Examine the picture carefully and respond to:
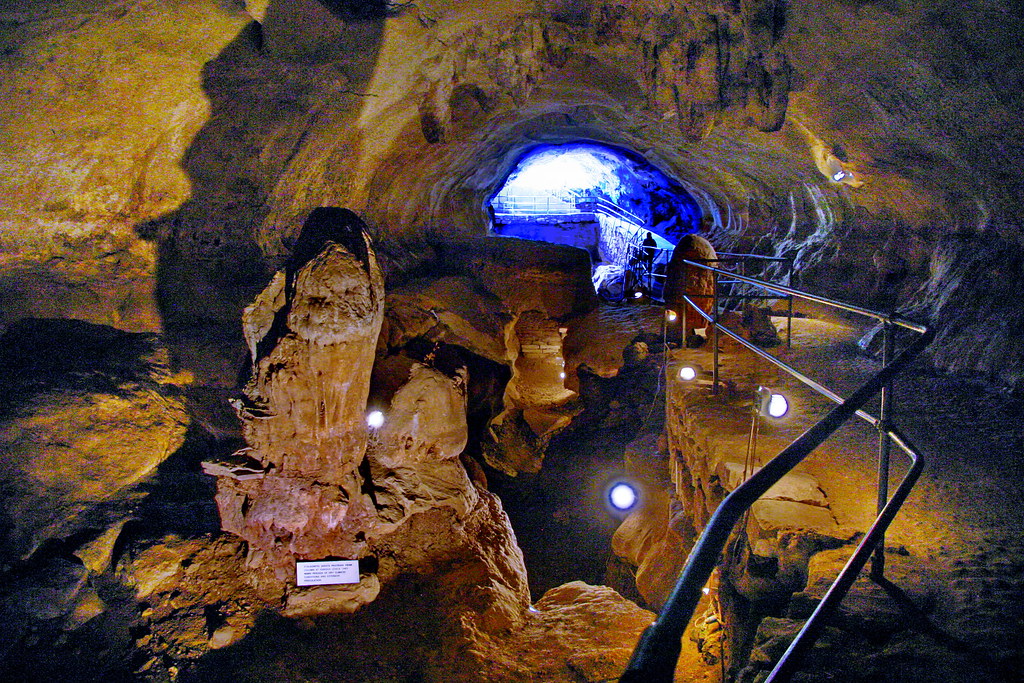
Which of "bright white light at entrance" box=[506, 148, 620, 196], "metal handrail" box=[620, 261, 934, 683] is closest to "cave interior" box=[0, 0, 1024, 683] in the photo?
"metal handrail" box=[620, 261, 934, 683]

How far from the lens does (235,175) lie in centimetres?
614

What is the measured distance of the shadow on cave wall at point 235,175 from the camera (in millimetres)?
5238

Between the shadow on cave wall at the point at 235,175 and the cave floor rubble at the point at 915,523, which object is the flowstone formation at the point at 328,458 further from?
the cave floor rubble at the point at 915,523

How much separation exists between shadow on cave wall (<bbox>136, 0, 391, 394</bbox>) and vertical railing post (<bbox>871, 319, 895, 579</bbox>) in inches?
195

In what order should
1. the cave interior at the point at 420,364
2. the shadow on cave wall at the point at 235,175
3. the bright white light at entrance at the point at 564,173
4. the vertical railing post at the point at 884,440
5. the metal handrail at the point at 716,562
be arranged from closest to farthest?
the metal handrail at the point at 716,562
the vertical railing post at the point at 884,440
the cave interior at the point at 420,364
the shadow on cave wall at the point at 235,175
the bright white light at entrance at the point at 564,173

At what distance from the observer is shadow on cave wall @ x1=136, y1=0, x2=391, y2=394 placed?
5238 mm

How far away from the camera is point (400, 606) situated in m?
4.71

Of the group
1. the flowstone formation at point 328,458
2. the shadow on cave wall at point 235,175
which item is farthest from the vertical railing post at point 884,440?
the shadow on cave wall at point 235,175

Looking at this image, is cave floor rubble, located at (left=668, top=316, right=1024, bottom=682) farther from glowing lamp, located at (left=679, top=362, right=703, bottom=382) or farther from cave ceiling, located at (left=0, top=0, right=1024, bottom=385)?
cave ceiling, located at (left=0, top=0, right=1024, bottom=385)

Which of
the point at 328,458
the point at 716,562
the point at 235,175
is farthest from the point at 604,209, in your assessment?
the point at 716,562

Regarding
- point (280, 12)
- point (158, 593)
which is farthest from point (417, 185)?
point (158, 593)

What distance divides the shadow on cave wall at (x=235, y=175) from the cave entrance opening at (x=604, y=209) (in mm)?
7166

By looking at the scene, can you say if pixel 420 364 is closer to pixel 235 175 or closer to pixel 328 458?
pixel 328 458

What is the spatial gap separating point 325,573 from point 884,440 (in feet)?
13.0
